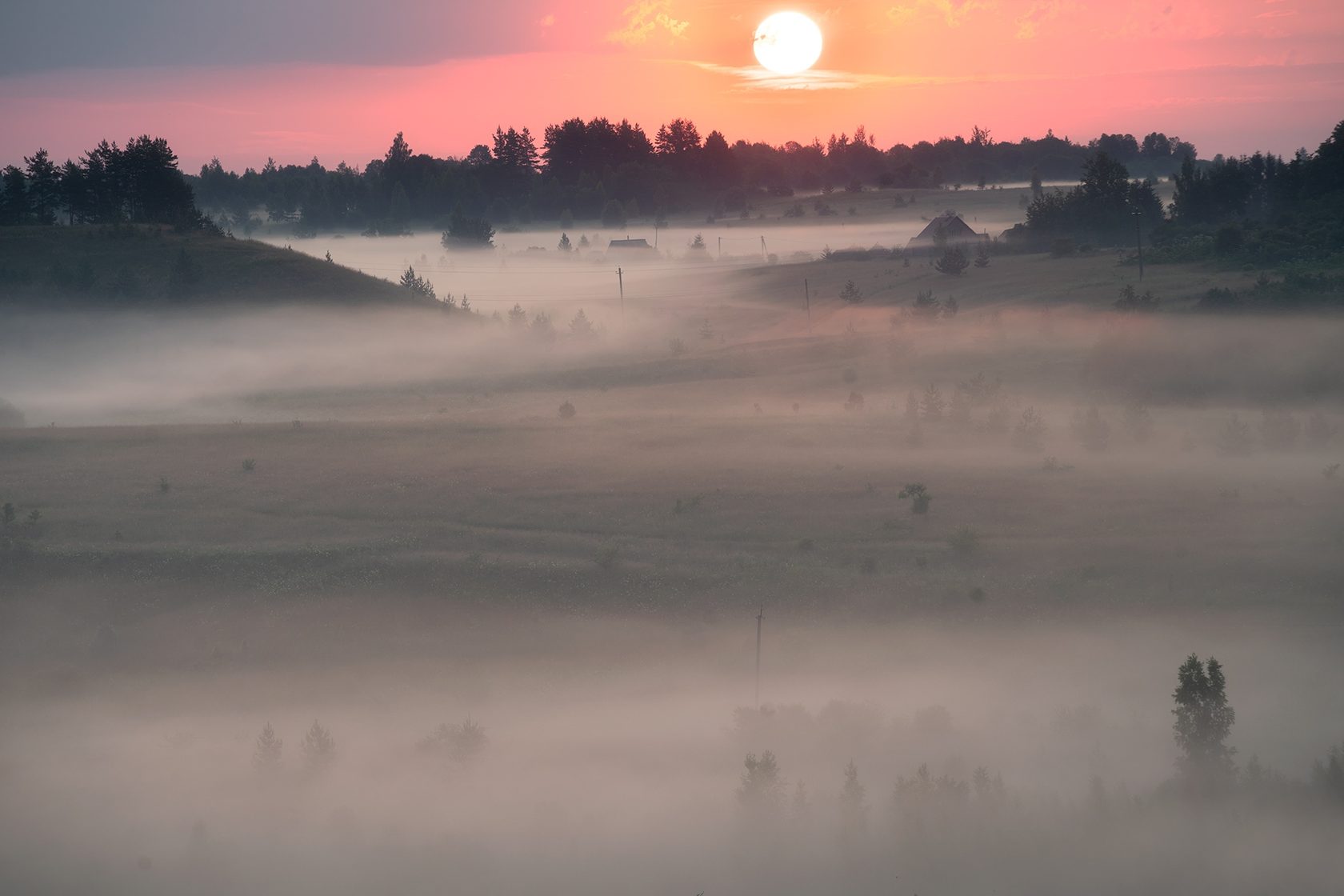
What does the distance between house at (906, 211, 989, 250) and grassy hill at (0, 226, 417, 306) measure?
38055 mm

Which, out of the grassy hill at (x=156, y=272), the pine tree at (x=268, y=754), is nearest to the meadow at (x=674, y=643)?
the pine tree at (x=268, y=754)

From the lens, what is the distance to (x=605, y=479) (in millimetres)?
28062

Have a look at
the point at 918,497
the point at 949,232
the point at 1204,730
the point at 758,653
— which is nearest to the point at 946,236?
the point at 949,232

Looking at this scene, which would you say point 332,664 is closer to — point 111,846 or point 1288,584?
point 111,846

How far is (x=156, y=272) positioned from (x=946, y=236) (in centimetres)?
5298

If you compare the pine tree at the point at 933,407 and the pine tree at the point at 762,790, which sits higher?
the pine tree at the point at 933,407

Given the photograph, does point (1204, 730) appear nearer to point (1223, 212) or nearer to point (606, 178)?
point (1223, 212)

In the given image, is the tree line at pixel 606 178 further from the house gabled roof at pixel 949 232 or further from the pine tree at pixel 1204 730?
the pine tree at pixel 1204 730

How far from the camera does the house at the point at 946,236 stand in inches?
3351

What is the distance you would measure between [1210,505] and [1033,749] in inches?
393

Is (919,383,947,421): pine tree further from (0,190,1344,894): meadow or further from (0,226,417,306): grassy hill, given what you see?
(0,226,417,306): grassy hill

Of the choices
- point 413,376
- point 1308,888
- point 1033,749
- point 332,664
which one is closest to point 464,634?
point 332,664

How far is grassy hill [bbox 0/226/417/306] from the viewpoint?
6431 centimetres

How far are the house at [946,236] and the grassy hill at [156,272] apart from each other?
38055 millimetres
